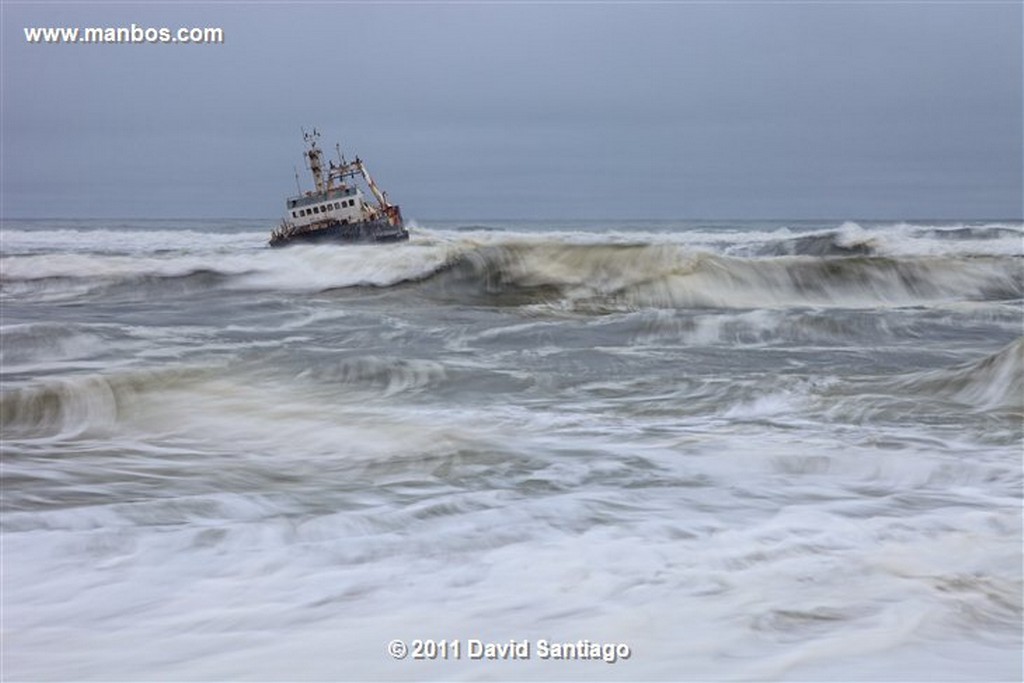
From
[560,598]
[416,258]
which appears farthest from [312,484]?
[416,258]

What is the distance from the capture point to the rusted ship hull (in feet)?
97.4

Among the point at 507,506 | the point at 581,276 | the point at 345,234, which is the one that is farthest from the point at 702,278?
the point at 345,234

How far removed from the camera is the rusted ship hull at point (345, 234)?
1169 inches

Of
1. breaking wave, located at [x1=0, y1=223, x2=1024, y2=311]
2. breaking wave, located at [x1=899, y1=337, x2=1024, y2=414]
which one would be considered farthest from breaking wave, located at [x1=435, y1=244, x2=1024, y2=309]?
breaking wave, located at [x1=899, y1=337, x2=1024, y2=414]

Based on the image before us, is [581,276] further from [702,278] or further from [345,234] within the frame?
[345,234]

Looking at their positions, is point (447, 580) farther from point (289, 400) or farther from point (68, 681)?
point (289, 400)

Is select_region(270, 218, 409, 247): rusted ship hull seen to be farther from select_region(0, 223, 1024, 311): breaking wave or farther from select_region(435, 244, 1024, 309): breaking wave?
select_region(435, 244, 1024, 309): breaking wave

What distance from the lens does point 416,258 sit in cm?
1920

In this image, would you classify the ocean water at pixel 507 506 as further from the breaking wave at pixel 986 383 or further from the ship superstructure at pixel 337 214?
the ship superstructure at pixel 337 214

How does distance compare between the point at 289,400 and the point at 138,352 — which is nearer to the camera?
the point at 289,400

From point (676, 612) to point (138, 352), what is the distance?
23.2ft

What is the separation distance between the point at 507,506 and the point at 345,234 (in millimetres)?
25805

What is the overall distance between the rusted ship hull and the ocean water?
18.9 m

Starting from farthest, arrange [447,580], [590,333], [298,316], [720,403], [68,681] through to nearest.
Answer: [298,316] < [590,333] < [720,403] < [447,580] < [68,681]
